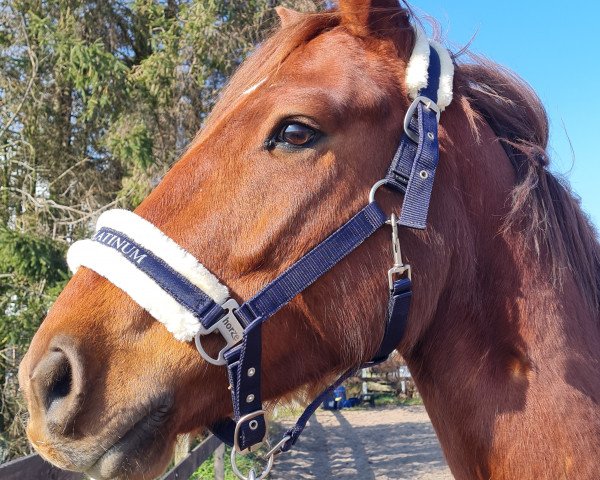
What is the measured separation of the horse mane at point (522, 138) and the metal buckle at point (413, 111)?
6.0 inches

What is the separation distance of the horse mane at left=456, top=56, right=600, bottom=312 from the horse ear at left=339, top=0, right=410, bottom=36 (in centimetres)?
32

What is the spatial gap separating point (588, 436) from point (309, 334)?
839 mm

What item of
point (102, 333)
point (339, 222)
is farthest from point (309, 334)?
point (102, 333)

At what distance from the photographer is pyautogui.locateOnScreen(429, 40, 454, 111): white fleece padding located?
70.0 inches

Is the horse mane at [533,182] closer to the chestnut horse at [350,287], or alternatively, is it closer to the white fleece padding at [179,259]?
the chestnut horse at [350,287]

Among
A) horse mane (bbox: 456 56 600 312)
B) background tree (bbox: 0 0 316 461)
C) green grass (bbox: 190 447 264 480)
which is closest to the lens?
horse mane (bbox: 456 56 600 312)

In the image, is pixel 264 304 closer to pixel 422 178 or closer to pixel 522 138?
pixel 422 178

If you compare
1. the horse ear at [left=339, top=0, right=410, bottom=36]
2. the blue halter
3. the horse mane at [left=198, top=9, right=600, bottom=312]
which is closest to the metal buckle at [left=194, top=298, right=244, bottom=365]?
the blue halter

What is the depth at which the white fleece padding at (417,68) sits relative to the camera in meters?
1.76

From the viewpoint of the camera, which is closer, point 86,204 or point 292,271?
point 292,271

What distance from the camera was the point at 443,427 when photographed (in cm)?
178

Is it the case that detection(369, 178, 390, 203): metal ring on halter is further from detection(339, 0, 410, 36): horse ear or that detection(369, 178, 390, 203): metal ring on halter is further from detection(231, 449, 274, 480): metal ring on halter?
detection(231, 449, 274, 480): metal ring on halter

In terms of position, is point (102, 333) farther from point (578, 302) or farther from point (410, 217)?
point (578, 302)

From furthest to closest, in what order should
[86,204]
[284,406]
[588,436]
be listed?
[86,204]
[284,406]
[588,436]
